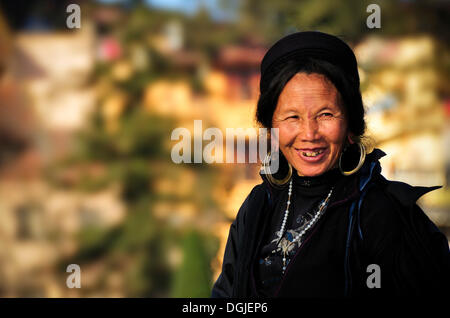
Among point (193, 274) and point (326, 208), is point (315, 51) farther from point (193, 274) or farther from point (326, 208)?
point (193, 274)

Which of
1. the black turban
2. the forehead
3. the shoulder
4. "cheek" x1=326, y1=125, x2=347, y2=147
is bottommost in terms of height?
the shoulder

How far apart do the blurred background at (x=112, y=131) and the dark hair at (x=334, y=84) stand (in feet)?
51.9

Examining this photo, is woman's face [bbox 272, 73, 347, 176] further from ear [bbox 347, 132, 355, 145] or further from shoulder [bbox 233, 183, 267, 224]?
shoulder [bbox 233, 183, 267, 224]

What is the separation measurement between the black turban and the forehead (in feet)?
0.19

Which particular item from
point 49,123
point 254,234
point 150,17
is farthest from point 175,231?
point 254,234

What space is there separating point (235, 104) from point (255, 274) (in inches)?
697

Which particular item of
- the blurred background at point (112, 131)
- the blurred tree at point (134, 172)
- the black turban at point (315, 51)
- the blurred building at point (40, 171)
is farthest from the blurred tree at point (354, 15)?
the black turban at point (315, 51)

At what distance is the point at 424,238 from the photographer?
151cm

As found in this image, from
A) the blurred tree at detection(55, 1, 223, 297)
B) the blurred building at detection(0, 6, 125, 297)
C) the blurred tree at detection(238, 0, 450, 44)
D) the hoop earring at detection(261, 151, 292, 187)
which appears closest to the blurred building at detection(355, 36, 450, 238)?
the blurred tree at detection(238, 0, 450, 44)

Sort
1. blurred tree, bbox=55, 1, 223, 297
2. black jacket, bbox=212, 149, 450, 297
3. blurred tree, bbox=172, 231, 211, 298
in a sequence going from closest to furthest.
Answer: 1. black jacket, bbox=212, 149, 450, 297
2. blurred tree, bbox=172, 231, 211, 298
3. blurred tree, bbox=55, 1, 223, 297

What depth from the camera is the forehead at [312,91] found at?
1.66m

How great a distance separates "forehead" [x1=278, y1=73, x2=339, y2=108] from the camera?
5.43ft

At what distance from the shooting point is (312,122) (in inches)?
65.9

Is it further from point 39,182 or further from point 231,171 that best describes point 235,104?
point 39,182
